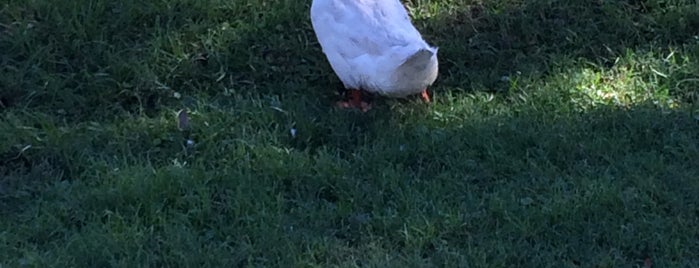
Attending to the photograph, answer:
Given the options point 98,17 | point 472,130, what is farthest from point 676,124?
point 98,17

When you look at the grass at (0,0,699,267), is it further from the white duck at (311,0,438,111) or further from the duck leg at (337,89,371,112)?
the white duck at (311,0,438,111)

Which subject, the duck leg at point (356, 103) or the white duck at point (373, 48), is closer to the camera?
the white duck at point (373, 48)

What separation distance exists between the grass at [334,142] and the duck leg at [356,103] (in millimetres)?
74

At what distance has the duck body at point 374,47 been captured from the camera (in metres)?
4.65

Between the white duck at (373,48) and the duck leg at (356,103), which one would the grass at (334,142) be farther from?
the white duck at (373,48)

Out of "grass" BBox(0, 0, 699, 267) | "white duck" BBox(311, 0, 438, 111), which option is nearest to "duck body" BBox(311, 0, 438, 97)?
"white duck" BBox(311, 0, 438, 111)

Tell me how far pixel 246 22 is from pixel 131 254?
2.19 metres

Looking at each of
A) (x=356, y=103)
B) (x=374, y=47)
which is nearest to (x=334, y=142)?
(x=356, y=103)

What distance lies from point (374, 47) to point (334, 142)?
47cm

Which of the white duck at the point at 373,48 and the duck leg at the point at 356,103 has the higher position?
the white duck at the point at 373,48

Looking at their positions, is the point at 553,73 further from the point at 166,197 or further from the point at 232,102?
the point at 166,197

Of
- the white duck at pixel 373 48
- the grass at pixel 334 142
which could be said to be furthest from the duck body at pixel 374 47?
the grass at pixel 334 142

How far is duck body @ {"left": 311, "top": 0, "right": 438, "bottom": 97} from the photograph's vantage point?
183 inches

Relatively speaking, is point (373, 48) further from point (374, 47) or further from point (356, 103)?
point (356, 103)
